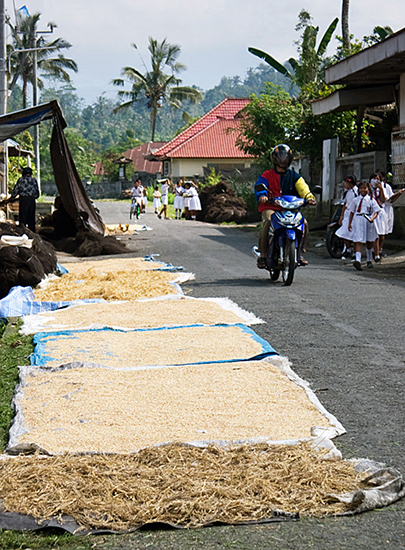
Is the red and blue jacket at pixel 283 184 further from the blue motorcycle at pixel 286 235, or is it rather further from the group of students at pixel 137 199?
the group of students at pixel 137 199

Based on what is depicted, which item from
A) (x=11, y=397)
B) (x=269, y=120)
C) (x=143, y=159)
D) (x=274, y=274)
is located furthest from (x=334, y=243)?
(x=143, y=159)

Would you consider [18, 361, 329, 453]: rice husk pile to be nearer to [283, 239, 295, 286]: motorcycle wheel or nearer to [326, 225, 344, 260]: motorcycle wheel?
[283, 239, 295, 286]: motorcycle wheel

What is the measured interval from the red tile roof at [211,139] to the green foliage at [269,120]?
20862 mm

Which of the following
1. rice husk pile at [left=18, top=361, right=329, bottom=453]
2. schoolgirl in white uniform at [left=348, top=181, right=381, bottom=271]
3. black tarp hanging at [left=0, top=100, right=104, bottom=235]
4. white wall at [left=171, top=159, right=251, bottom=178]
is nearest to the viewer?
rice husk pile at [left=18, top=361, right=329, bottom=453]

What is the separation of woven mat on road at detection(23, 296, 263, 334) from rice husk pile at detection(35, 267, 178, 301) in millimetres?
625

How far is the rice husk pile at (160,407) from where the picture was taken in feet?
13.8

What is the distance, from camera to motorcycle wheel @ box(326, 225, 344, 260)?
15.8 metres

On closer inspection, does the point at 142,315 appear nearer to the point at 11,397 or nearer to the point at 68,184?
the point at 11,397

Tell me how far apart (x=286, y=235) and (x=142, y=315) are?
3.25 m

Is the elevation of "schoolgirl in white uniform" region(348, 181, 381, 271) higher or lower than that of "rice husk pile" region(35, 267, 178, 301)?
higher

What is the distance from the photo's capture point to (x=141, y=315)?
323 inches

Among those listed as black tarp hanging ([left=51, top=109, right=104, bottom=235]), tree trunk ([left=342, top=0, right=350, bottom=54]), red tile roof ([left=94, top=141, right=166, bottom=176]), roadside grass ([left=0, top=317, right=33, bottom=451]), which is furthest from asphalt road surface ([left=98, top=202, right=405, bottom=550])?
red tile roof ([left=94, top=141, right=166, bottom=176])

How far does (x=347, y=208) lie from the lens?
14703 millimetres

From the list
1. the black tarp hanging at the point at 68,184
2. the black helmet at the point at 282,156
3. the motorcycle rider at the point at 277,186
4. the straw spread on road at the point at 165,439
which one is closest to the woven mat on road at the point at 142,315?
the straw spread on road at the point at 165,439
